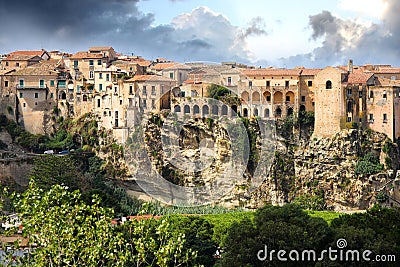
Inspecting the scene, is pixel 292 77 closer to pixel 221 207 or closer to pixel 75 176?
pixel 221 207

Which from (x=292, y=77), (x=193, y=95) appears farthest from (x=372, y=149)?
(x=193, y=95)

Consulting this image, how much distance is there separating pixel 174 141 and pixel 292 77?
917 cm

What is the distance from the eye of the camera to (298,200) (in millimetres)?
53875

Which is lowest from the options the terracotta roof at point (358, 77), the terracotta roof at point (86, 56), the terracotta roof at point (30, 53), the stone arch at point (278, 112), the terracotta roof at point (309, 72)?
the stone arch at point (278, 112)

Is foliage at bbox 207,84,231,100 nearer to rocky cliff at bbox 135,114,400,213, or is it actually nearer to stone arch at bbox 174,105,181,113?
rocky cliff at bbox 135,114,400,213

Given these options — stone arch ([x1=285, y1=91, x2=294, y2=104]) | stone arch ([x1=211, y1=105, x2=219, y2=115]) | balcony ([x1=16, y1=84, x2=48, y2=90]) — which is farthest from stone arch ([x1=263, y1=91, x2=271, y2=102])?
balcony ([x1=16, y1=84, x2=48, y2=90])

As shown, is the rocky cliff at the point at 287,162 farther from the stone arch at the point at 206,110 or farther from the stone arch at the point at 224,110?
the stone arch at the point at 224,110

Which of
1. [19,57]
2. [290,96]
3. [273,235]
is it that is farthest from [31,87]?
[273,235]

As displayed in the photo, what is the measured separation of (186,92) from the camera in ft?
183

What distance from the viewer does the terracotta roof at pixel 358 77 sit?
5394 centimetres

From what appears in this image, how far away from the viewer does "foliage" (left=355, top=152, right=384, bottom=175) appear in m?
52.7

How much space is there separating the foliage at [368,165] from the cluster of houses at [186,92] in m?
1.87

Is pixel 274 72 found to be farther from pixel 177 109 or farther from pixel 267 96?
pixel 177 109

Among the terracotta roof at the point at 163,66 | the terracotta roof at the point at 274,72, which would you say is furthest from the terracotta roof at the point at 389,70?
the terracotta roof at the point at 163,66
